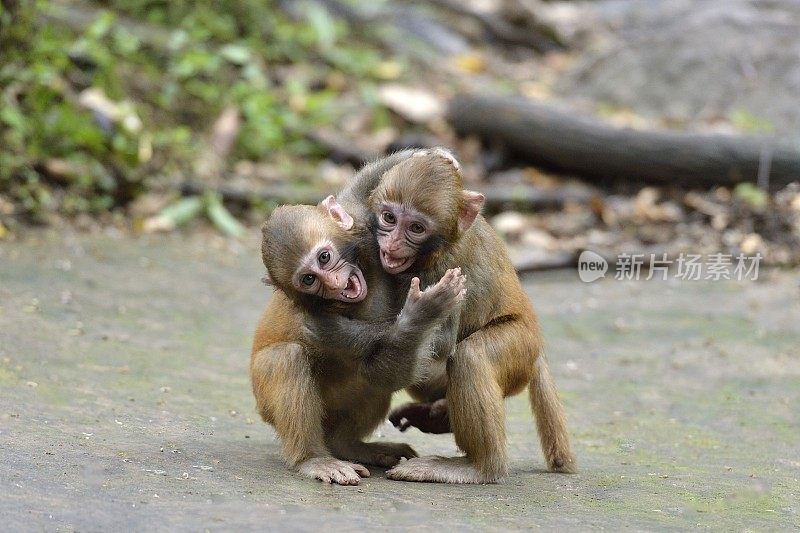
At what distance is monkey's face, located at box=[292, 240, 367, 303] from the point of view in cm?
571

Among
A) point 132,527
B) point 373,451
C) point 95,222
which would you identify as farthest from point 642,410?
point 95,222

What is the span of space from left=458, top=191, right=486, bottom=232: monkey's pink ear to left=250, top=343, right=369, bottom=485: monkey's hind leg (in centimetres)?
113

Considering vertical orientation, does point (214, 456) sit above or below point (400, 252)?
below

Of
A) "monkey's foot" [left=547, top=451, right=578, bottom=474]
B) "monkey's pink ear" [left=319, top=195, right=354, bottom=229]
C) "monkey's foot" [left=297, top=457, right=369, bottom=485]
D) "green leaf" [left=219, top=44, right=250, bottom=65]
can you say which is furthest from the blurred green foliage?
"monkey's foot" [left=547, top=451, right=578, bottom=474]

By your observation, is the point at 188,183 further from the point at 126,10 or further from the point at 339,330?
the point at 339,330

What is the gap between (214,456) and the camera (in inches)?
230

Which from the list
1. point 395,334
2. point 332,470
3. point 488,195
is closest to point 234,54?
point 488,195

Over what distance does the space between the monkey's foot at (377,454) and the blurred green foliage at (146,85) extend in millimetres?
6489

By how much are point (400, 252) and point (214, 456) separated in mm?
1471

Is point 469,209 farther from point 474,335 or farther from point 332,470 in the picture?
point 332,470

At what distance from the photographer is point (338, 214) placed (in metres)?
6.20

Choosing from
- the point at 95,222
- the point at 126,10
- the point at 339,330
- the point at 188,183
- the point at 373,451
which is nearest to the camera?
the point at 339,330

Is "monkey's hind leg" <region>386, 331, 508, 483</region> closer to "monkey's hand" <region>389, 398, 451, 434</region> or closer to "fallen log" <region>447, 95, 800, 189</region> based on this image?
"monkey's hand" <region>389, 398, 451, 434</region>

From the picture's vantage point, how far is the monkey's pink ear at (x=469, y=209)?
6074 millimetres
